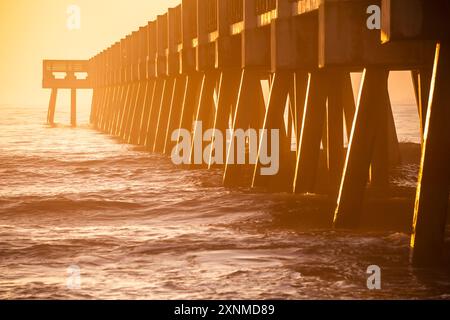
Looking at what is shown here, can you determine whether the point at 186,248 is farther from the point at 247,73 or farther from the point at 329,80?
the point at 247,73

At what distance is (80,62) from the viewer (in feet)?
247

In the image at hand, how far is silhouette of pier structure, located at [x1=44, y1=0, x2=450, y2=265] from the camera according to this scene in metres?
10.6

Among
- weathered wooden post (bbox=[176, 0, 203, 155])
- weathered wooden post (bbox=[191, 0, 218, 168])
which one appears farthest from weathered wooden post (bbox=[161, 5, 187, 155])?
weathered wooden post (bbox=[191, 0, 218, 168])

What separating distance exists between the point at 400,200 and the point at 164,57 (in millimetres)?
16452

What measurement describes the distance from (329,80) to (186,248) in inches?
214

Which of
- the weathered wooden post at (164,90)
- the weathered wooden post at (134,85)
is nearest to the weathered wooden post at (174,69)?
the weathered wooden post at (164,90)

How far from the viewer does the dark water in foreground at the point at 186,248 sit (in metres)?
9.93

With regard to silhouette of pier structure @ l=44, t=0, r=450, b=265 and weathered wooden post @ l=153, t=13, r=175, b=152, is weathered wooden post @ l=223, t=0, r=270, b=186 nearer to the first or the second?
silhouette of pier structure @ l=44, t=0, r=450, b=265

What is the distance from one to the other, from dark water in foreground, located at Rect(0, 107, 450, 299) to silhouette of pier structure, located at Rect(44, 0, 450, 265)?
0.69 metres

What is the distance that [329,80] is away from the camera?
17.0 meters

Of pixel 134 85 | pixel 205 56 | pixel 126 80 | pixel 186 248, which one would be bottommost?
pixel 186 248

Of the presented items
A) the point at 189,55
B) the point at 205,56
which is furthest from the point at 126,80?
the point at 205,56

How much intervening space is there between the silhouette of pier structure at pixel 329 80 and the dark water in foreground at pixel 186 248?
2.27 ft
